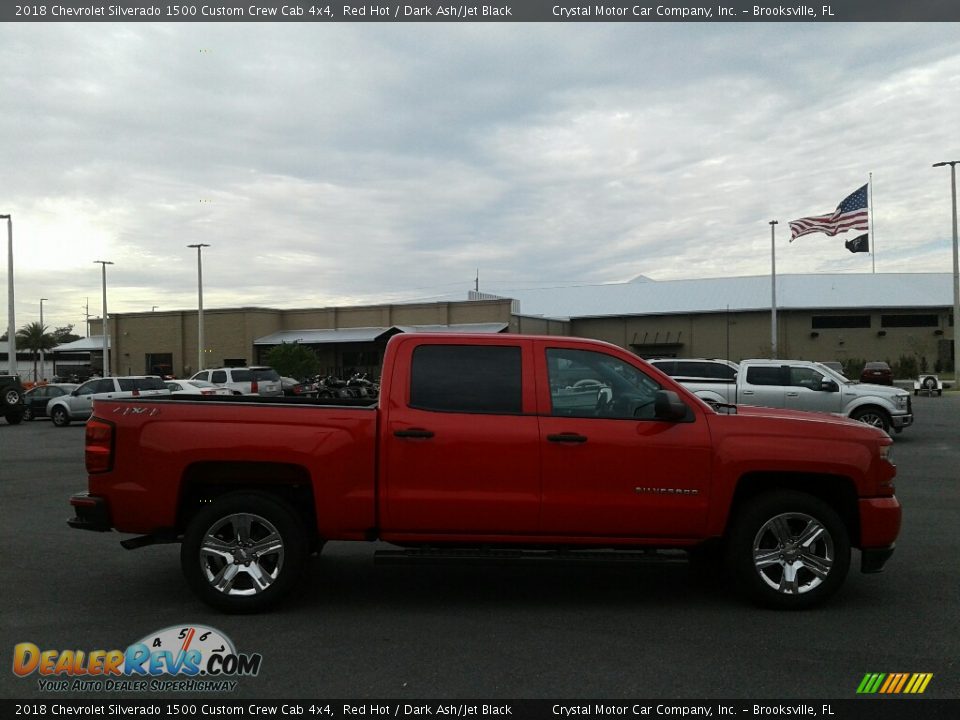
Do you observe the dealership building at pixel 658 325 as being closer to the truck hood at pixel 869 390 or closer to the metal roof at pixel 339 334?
the metal roof at pixel 339 334

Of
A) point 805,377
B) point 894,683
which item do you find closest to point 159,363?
point 805,377

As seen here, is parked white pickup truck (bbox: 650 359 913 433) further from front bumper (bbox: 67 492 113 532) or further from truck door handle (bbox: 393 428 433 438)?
front bumper (bbox: 67 492 113 532)

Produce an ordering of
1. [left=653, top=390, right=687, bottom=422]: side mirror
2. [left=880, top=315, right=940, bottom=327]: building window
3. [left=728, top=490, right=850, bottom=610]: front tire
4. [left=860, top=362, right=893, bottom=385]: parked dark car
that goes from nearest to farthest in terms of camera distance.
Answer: [left=653, top=390, right=687, bottom=422]: side mirror
[left=728, top=490, right=850, bottom=610]: front tire
[left=860, top=362, right=893, bottom=385]: parked dark car
[left=880, top=315, right=940, bottom=327]: building window

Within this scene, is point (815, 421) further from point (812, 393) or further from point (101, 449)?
point (812, 393)

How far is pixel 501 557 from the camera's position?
587 centimetres

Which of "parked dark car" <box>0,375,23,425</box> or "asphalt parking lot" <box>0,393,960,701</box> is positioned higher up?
"parked dark car" <box>0,375,23,425</box>

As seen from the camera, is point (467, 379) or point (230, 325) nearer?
point (467, 379)

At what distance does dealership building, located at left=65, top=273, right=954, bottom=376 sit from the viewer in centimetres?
5806

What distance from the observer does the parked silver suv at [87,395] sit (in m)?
28.9

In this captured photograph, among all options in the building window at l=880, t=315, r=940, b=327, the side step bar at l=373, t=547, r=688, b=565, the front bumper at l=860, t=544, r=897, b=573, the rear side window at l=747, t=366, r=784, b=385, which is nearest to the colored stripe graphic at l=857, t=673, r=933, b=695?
the front bumper at l=860, t=544, r=897, b=573

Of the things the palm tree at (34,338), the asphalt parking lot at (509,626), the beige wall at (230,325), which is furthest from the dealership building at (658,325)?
the asphalt parking lot at (509,626)

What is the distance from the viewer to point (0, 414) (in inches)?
1155

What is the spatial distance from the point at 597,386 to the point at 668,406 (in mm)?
590

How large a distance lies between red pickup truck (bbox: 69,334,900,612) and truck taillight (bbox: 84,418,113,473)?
10 millimetres
